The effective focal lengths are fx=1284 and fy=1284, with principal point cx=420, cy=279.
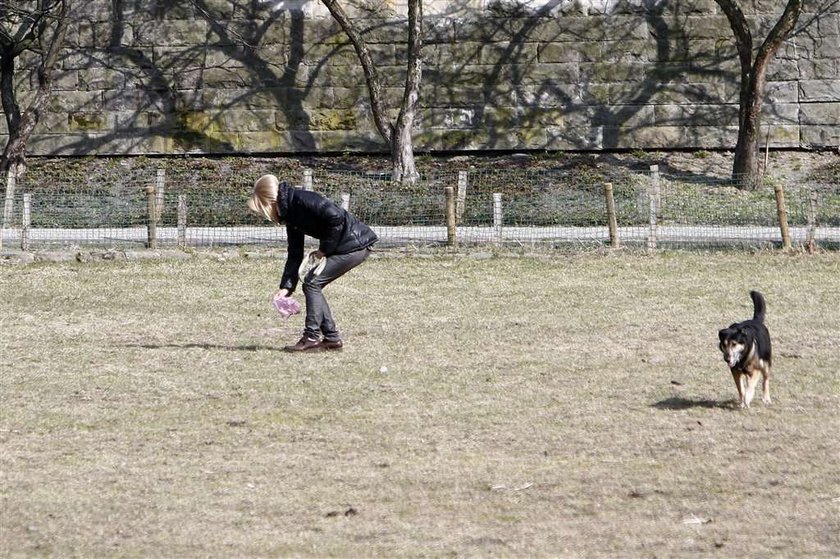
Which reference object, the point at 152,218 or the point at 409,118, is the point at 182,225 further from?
the point at 409,118

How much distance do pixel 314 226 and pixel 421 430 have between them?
9.37ft

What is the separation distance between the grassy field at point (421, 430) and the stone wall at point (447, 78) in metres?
13.9

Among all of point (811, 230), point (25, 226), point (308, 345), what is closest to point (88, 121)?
point (25, 226)

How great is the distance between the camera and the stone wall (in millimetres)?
29062

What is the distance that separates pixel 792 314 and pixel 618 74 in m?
16.0

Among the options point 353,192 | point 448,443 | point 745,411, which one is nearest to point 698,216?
point 353,192

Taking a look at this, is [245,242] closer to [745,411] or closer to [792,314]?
[792,314]

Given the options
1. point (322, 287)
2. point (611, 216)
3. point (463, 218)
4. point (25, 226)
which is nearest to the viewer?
point (322, 287)

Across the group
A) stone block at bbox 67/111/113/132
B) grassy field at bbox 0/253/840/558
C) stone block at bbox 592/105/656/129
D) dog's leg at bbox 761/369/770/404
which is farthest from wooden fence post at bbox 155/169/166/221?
dog's leg at bbox 761/369/770/404

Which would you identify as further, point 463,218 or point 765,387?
point 463,218

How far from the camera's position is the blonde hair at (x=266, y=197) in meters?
10.7

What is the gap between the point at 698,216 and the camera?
21.0 meters

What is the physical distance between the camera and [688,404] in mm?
9438

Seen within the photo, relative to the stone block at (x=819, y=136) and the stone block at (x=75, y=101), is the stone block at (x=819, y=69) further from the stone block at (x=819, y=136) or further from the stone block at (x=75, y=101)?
the stone block at (x=75, y=101)
